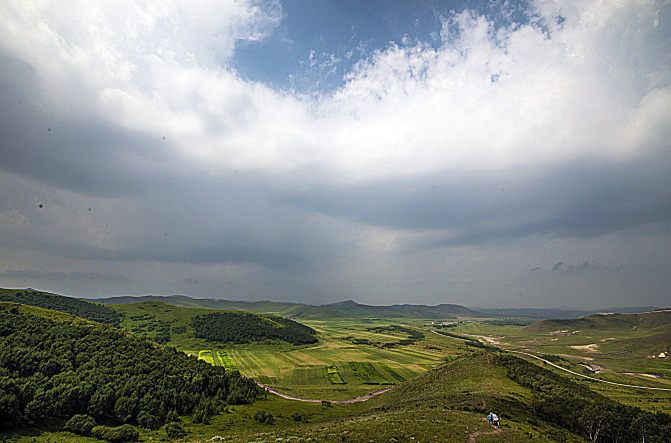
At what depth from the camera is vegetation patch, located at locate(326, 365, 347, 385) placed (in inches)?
5660

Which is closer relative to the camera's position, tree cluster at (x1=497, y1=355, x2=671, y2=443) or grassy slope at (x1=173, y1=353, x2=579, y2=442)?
grassy slope at (x1=173, y1=353, x2=579, y2=442)

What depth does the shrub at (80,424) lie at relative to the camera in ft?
248

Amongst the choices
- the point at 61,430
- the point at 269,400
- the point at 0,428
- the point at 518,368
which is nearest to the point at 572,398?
the point at 518,368

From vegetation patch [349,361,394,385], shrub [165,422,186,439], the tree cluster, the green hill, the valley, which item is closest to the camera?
the green hill

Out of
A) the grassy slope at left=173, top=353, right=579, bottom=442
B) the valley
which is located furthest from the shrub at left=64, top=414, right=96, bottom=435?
the grassy slope at left=173, top=353, right=579, bottom=442

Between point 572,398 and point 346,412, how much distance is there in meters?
53.0

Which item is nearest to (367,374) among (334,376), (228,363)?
(334,376)

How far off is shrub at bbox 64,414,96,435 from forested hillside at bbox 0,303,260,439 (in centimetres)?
39

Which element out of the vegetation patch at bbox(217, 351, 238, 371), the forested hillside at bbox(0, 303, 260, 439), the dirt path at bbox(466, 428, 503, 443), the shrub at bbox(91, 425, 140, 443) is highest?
the dirt path at bbox(466, 428, 503, 443)

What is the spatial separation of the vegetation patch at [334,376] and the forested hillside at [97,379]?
133 feet

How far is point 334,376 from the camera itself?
153125 millimetres

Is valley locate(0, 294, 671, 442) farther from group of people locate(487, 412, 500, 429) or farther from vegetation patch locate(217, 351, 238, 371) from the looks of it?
vegetation patch locate(217, 351, 238, 371)

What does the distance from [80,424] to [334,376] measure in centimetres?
9824

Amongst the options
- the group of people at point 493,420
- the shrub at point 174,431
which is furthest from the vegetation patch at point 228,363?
the group of people at point 493,420
